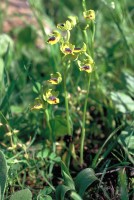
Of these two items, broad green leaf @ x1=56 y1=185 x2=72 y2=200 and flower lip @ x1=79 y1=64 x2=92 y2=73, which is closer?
broad green leaf @ x1=56 y1=185 x2=72 y2=200

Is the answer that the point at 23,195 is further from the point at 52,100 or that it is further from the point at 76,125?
the point at 76,125

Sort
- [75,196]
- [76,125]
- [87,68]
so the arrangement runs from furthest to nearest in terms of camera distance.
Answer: [76,125]
[87,68]
[75,196]

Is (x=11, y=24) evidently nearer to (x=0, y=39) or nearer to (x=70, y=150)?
(x=0, y=39)

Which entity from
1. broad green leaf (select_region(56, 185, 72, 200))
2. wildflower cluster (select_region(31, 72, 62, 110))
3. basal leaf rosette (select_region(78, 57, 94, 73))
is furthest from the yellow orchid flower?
broad green leaf (select_region(56, 185, 72, 200))

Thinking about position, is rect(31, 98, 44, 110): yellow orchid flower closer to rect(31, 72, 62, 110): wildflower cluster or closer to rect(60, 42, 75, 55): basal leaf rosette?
rect(31, 72, 62, 110): wildflower cluster

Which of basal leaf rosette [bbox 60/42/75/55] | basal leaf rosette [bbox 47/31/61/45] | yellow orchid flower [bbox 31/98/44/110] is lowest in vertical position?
yellow orchid flower [bbox 31/98/44/110]

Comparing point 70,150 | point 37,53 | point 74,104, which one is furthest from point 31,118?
point 37,53

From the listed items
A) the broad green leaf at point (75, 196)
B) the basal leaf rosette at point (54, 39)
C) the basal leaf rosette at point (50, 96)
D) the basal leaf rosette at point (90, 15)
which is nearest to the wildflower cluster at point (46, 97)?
the basal leaf rosette at point (50, 96)

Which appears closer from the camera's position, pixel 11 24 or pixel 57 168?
pixel 57 168

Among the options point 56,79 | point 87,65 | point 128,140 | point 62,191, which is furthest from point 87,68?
point 62,191
